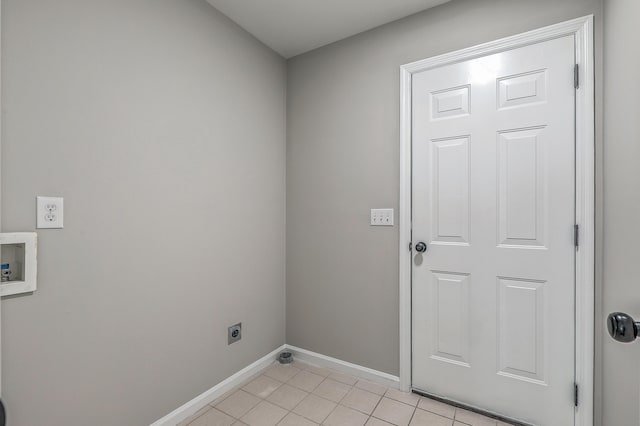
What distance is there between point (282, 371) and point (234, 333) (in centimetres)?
51

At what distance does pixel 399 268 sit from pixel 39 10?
2.17 metres

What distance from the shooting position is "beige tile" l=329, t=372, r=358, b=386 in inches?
83.4

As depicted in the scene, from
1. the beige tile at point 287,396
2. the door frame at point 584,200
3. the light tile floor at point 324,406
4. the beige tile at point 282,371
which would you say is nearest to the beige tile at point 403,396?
the light tile floor at point 324,406

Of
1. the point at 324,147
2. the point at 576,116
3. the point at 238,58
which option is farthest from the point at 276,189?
the point at 576,116

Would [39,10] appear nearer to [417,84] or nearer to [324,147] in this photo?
[324,147]

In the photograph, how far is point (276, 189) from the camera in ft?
8.13

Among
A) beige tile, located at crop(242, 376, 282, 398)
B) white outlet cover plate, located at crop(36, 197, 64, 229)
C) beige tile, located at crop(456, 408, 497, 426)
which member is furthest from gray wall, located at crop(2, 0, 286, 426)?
beige tile, located at crop(456, 408, 497, 426)

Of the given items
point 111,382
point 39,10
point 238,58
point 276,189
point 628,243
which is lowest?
point 111,382

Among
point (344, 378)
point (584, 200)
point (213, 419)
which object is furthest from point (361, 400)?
point (584, 200)

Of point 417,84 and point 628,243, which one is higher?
point 417,84

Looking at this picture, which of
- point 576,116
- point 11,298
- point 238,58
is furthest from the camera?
point 238,58

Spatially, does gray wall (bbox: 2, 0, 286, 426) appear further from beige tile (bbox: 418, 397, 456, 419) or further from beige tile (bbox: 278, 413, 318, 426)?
beige tile (bbox: 418, 397, 456, 419)

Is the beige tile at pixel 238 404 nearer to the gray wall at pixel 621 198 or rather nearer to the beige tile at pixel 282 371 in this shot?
the beige tile at pixel 282 371

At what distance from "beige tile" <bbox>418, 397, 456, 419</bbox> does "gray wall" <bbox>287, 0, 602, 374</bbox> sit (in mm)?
239
